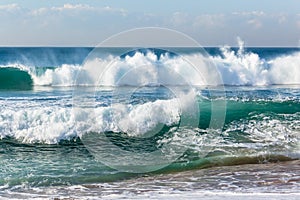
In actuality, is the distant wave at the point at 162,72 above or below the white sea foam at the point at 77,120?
above

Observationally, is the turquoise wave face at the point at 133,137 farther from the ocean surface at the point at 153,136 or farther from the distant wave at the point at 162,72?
the distant wave at the point at 162,72

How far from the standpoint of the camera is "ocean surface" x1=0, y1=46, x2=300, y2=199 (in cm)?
1034

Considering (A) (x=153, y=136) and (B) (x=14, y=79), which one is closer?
(A) (x=153, y=136)

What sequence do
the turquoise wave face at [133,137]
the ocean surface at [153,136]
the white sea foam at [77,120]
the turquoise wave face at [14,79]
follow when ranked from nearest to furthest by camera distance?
the ocean surface at [153,136]
the turquoise wave face at [133,137]
the white sea foam at [77,120]
the turquoise wave face at [14,79]

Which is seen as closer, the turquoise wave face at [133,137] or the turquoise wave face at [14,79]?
the turquoise wave face at [133,137]

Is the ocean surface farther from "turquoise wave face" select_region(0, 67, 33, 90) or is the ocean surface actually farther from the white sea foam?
"turquoise wave face" select_region(0, 67, 33, 90)

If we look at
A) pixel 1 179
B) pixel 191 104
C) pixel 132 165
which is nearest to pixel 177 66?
pixel 191 104

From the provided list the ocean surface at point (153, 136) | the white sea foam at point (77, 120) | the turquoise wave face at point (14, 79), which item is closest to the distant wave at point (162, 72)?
the turquoise wave face at point (14, 79)

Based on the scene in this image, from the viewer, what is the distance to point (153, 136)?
654 inches

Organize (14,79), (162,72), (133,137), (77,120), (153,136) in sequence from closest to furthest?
1. (133,137)
2. (153,136)
3. (77,120)
4. (162,72)
5. (14,79)

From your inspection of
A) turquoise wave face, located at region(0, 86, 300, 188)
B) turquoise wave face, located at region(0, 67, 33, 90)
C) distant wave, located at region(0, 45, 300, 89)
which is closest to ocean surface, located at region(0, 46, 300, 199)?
turquoise wave face, located at region(0, 86, 300, 188)

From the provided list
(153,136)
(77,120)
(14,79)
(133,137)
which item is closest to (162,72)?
(77,120)

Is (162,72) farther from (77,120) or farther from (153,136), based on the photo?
(153,136)

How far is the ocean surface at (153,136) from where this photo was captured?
1034 cm
